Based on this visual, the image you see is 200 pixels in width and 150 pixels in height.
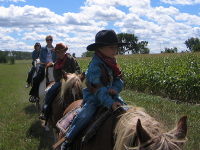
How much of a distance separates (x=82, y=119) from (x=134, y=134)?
1091 mm

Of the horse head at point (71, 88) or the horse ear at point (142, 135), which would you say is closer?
the horse ear at point (142, 135)

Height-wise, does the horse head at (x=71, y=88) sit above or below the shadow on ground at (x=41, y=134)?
above

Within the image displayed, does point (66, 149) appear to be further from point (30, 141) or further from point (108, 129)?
point (30, 141)

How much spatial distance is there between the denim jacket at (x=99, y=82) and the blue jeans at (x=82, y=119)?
0.28 feet

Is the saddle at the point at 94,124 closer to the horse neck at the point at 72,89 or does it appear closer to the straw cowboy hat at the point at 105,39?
the straw cowboy hat at the point at 105,39

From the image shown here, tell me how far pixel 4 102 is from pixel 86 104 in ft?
35.0

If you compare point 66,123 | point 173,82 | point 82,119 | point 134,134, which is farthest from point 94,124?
point 173,82

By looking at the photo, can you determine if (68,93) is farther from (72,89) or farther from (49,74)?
(49,74)

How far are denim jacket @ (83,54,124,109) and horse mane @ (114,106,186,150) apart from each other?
0.98ft

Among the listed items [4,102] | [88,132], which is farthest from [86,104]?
[4,102]

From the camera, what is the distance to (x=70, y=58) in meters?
6.48

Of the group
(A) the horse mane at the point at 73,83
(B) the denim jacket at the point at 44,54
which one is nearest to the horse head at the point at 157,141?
(A) the horse mane at the point at 73,83

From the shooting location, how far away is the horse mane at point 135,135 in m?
2.16

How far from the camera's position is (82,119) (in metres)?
3.32
